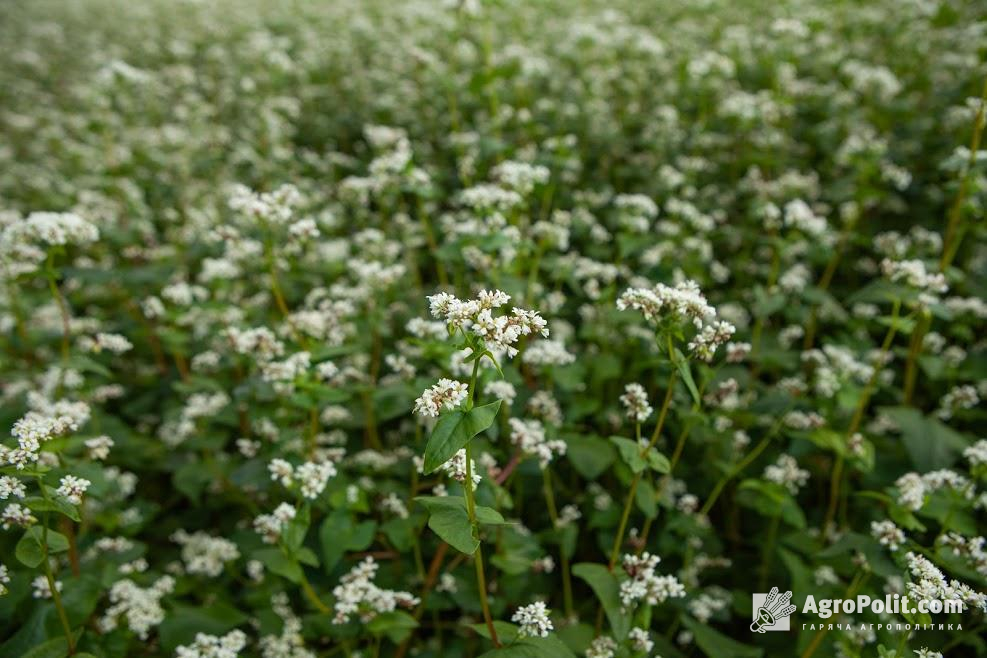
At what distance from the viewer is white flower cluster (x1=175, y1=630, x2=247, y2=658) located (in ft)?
9.61

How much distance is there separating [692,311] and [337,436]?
8.45ft

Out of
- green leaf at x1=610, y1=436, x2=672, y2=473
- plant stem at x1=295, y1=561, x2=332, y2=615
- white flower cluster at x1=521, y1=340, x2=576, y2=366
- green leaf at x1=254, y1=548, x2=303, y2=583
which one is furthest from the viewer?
white flower cluster at x1=521, y1=340, x2=576, y2=366

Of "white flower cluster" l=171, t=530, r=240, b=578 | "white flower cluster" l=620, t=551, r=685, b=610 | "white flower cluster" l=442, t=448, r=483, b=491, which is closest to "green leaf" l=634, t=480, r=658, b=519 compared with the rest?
"white flower cluster" l=620, t=551, r=685, b=610

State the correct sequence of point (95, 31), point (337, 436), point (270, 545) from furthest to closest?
point (95, 31)
point (337, 436)
point (270, 545)

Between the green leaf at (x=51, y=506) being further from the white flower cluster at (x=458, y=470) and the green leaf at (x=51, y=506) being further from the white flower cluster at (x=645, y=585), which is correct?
the white flower cluster at (x=645, y=585)

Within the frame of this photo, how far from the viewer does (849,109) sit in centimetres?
718

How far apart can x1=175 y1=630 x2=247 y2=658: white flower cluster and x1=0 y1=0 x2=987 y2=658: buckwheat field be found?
0.05ft

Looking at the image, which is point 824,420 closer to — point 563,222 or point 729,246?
point 563,222

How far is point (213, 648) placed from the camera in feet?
9.78

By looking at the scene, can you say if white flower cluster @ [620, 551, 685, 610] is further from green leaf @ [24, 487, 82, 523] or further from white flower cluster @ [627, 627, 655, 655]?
green leaf @ [24, 487, 82, 523]

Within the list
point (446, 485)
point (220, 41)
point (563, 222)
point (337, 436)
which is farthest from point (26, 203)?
point (446, 485)

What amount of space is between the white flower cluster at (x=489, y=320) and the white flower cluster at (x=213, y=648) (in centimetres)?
189

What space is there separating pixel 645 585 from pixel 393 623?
3.79ft

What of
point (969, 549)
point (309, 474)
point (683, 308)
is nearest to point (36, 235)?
point (309, 474)
